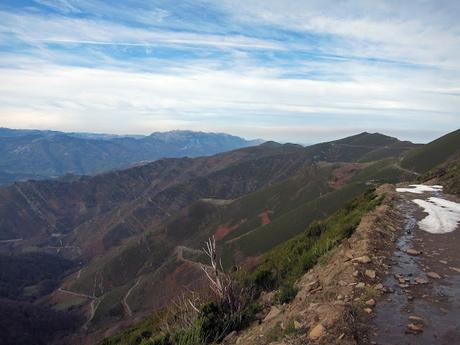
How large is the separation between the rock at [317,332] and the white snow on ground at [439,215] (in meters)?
11.2

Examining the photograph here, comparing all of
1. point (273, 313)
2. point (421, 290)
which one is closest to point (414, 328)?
point (421, 290)

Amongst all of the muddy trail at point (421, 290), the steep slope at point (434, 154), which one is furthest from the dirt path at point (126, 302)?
the muddy trail at point (421, 290)

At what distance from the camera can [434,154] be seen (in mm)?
107688

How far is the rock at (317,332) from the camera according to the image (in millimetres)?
7539

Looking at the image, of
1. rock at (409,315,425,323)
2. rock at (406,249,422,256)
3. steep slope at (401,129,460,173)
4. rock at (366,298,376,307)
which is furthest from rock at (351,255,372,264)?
steep slope at (401,129,460,173)

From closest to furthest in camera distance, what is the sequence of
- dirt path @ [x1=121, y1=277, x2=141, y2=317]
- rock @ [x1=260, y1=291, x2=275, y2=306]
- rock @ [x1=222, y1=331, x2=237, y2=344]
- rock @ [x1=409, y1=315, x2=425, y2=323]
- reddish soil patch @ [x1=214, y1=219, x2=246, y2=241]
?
rock @ [x1=409, y1=315, x2=425, y2=323] → rock @ [x1=222, y1=331, x2=237, y2=344] → rock @ [x1=260, y1=291, x2=275, y2=306] → dirt path @ [x1=121, y1=277, x2=141, y2=317] → reddish soil patch @ [x1=214, y1=219, x2=246, y2=241]

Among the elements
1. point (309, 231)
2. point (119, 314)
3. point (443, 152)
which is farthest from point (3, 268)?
point (309, 231)

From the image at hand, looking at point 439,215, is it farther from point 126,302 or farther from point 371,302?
point 126,302

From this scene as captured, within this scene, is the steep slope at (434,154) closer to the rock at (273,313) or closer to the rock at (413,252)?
the rock at (413,252)

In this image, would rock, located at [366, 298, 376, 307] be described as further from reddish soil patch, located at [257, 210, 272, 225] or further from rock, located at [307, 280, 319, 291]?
reddish soil patch, located at [257, 210, 272, 225]

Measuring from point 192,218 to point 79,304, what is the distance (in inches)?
2004

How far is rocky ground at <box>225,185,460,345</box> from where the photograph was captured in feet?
25.1

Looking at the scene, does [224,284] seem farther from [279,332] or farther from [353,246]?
[353,246]

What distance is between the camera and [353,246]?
1321 centimetres
